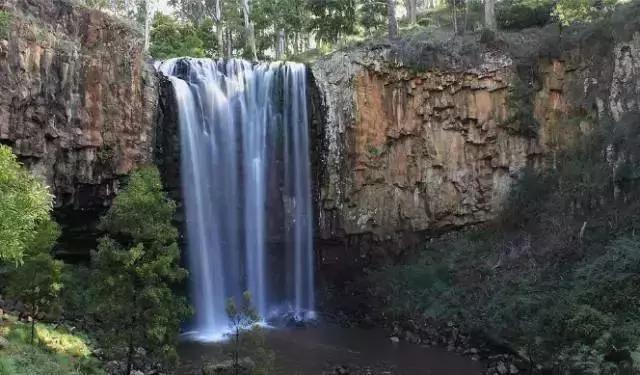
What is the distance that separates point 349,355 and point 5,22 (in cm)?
1630

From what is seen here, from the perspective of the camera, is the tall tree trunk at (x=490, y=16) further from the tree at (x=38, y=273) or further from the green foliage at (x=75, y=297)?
the tree at (x=38, y=273)

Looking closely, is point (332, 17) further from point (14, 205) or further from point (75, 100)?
point (14, 205)

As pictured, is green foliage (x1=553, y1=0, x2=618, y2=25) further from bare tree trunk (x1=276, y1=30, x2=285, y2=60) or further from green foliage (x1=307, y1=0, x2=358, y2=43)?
bare tree trunk (x1=276, y1=30, x2=285, y2=60)

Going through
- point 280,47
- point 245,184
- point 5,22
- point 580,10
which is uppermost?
point 280,47

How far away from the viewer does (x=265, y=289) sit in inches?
1035

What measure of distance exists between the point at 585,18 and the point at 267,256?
18.9 m

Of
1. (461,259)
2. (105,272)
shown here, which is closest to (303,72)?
(461,259)

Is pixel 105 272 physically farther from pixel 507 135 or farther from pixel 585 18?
pixel 585 18

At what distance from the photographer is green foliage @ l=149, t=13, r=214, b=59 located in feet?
129

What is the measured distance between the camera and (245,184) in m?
25.9

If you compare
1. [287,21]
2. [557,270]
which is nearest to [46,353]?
[557,270]

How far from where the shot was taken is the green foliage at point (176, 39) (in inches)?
1545

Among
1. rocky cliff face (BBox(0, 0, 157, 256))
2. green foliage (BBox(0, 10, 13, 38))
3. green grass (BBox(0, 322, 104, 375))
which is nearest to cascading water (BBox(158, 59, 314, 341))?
rocky cliff face (BBox(0, 0, 157, 256))

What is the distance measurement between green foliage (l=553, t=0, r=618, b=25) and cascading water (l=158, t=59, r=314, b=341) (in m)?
12.4
